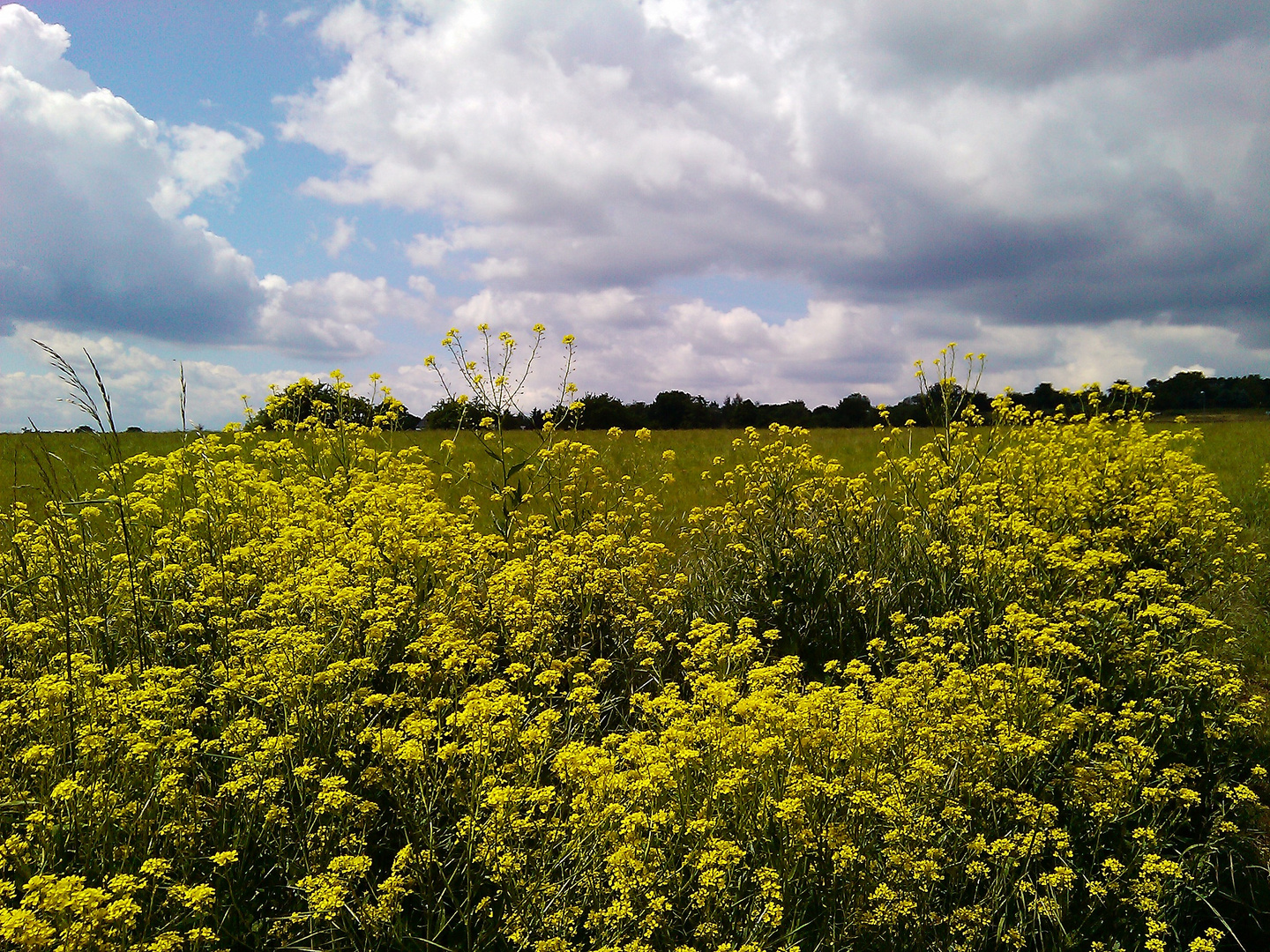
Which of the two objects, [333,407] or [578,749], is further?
[333,407]

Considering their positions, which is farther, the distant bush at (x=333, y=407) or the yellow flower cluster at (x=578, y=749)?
the distant bush at (x=333, y=407)

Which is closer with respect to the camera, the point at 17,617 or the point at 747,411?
the point at 17,617

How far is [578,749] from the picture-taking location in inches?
133

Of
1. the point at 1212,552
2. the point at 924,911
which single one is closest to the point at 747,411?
the point at 1212,552

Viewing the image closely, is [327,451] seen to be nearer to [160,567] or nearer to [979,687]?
[160,567]

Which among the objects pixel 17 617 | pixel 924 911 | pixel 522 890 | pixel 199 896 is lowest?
pixel 924 911

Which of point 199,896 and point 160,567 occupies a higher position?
point 160,567

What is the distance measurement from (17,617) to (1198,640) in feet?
27.1

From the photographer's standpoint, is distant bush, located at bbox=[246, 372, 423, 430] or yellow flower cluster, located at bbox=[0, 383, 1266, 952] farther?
distant bush, located at bbox=[246, 372, 423, 430]

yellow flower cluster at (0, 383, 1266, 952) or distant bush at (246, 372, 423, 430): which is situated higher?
distant bush at (246, 372, 423, 430)

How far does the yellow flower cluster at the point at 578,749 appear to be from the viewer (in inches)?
117

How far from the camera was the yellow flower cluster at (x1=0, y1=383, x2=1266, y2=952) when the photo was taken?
2975 millimetres

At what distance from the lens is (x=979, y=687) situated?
4199mm

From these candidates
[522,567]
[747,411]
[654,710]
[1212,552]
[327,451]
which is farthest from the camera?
[747,411]
